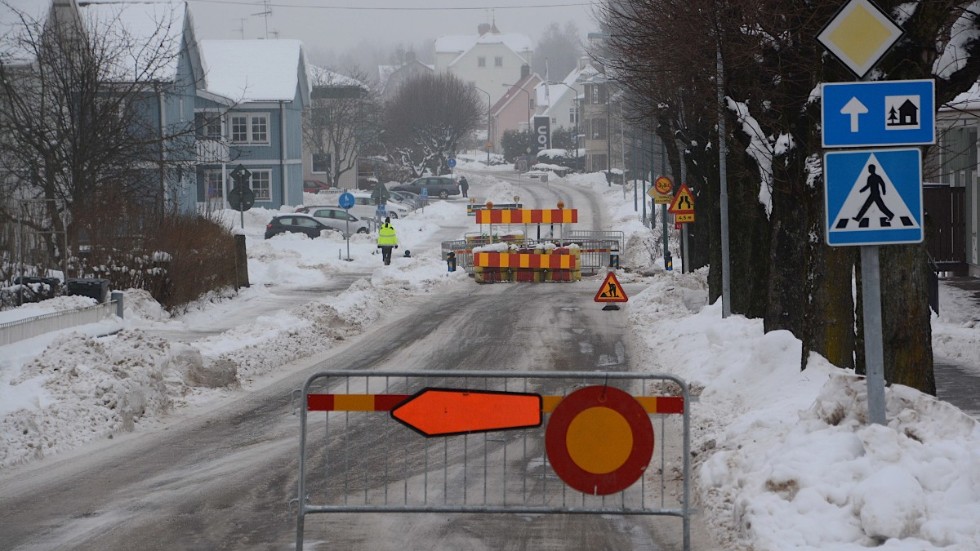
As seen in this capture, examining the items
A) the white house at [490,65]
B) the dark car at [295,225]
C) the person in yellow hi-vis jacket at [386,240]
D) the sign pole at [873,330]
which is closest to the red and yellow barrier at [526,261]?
the person in yellow hi-vis jacket at [386,240]

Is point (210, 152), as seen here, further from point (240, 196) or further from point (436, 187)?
point (436, 187)

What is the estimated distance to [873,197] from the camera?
7.95m

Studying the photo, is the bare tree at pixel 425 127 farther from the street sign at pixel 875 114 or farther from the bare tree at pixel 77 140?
the street sign at pixel 875 114

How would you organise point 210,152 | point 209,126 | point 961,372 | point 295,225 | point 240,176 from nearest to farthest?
1. point 961,372
2. point 210,152
3. point 209,126
4. point 240,176
5. point 295,225

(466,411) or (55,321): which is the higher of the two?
(55,321)

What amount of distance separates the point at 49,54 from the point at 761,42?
17.8m

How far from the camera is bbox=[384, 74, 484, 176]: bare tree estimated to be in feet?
342

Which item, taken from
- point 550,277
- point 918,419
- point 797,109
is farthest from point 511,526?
point 550,277

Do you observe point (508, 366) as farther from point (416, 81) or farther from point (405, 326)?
point (416, 81)

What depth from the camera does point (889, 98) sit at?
8062mm

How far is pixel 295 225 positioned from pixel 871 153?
44605mm

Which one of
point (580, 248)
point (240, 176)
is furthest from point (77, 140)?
point (580, 248)

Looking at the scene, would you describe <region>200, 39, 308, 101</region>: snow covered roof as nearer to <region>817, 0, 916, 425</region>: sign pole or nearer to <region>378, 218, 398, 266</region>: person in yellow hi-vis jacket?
<region>378, 218, 398, 266</region>: person in yellow hi-vis jacket

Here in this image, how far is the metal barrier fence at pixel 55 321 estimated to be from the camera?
14.9 metres
